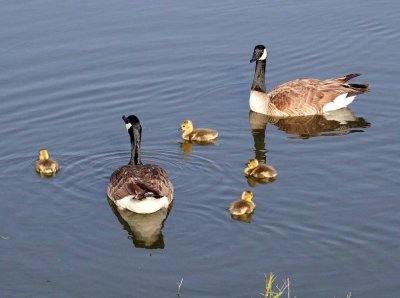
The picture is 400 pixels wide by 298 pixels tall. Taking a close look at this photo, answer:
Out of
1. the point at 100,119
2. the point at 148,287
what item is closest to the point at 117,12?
the point at 100,119

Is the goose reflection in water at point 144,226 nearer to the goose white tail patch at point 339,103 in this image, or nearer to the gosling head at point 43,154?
the gosling head at point 43,154

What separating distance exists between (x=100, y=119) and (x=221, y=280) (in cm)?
674

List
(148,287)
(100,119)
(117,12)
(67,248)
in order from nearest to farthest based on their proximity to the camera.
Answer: (148,287) < (67,248) < (100,119) < (117,12)

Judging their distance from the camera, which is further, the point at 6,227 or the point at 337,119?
the point at 337,119

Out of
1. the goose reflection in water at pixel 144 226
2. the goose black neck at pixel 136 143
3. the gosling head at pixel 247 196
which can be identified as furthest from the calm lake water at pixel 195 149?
the goose black neck at pixel 136 143

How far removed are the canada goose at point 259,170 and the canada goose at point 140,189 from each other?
1340mm

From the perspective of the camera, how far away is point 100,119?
57.2 ft

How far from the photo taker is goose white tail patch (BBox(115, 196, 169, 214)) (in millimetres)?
13695

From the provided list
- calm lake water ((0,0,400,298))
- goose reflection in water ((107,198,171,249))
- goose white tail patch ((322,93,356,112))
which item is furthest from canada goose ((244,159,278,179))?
goose white tail patch ((322,93,356,112))

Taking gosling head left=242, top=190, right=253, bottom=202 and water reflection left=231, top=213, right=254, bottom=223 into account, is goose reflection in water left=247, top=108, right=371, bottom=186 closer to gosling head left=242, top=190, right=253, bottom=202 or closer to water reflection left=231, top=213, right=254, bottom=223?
gosling head left=242, top=190, right=253, bottom=202

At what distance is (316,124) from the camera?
17844mm

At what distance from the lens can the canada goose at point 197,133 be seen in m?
16.2

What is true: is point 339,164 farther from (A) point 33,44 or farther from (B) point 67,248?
(A) point 33,44

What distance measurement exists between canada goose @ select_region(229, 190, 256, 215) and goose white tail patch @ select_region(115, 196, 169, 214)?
1003 mm
